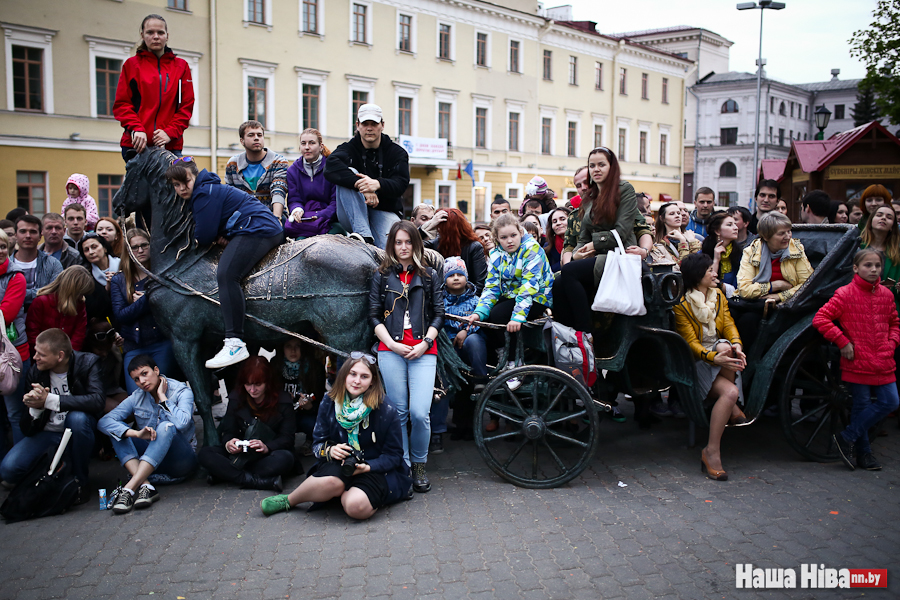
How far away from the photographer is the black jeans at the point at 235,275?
510 centimetres

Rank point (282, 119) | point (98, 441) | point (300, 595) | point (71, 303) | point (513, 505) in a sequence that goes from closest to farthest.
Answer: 1. point (300, 595)
2. point (513, 505)
3. point (71, 303)
4. point (98, 441)
5. point (282, 119)

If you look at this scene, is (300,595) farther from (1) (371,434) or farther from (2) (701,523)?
(2) (701,523)

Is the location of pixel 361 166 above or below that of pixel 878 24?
below

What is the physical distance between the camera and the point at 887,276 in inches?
246

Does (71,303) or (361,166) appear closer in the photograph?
(71,303)

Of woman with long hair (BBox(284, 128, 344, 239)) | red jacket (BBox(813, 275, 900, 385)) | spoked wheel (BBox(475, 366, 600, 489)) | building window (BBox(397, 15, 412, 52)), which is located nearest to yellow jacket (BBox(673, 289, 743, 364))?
red jacket (BBox(813, 275, 900, 385))

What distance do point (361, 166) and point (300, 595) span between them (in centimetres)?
357

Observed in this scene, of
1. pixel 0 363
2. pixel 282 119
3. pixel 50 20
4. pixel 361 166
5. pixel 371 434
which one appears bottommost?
pixel 371 434

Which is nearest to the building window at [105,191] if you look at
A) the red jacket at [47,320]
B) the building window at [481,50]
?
the building window at [481,50]

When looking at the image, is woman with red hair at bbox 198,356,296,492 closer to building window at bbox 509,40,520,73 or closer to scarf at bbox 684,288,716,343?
scarf at bbox 684,288,716,343

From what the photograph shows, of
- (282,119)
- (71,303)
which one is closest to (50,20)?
(282,119)

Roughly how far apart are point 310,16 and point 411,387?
2482 cm

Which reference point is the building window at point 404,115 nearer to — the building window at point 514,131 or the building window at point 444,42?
the building window at point 444,42

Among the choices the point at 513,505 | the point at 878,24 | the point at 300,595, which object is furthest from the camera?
the point at 878,24
